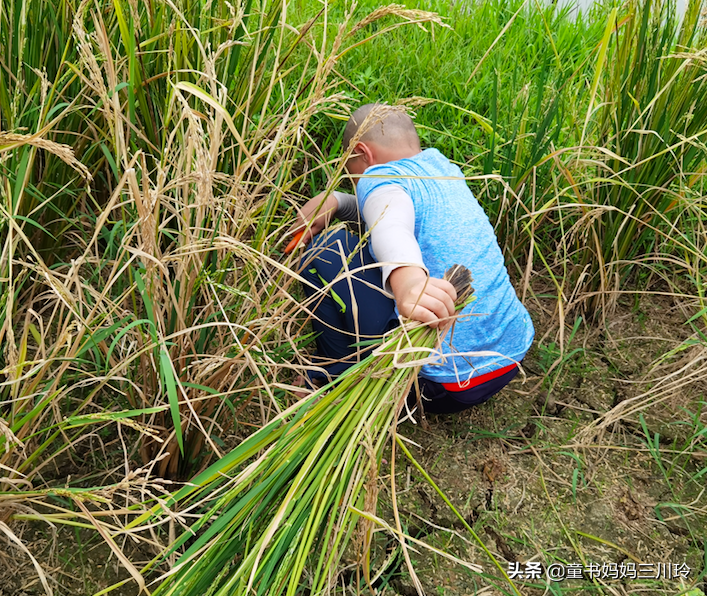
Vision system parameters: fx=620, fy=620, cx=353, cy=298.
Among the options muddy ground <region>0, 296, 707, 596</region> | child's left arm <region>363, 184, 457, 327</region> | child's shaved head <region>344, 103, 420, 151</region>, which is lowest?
muddy ground <region>0, 296, 707, 596</region>

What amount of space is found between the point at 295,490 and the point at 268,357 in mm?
277

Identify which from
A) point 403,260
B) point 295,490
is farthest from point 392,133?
point 295,490

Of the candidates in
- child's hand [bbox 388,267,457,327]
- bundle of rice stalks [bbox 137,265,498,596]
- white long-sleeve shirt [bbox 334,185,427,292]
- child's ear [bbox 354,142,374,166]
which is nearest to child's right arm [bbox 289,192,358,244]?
child's ear [bbox 354,142,374,166]

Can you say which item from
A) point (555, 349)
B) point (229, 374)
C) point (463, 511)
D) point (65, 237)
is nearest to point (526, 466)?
→ point (463, 511)

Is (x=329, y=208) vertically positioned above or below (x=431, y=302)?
below

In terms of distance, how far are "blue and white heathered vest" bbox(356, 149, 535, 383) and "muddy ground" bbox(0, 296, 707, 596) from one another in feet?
0.53

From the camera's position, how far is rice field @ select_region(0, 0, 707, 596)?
3.19 ft

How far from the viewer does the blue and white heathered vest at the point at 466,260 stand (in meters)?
1.58

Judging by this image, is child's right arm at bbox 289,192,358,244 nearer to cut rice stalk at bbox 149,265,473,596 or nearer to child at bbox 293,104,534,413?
child at bbox 293,104,534,413

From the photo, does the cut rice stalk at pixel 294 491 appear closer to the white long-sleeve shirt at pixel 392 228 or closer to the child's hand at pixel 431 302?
the child's hand at pixel 431 302

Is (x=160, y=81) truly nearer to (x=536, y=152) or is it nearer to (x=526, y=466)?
(x=536, y=152)

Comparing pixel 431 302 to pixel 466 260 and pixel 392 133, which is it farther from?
pixel 392 133

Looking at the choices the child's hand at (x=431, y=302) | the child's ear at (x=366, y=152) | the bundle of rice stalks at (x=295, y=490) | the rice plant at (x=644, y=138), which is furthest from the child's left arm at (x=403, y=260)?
the rice plant at (x=644, y=138)

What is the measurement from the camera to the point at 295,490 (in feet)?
3.07
